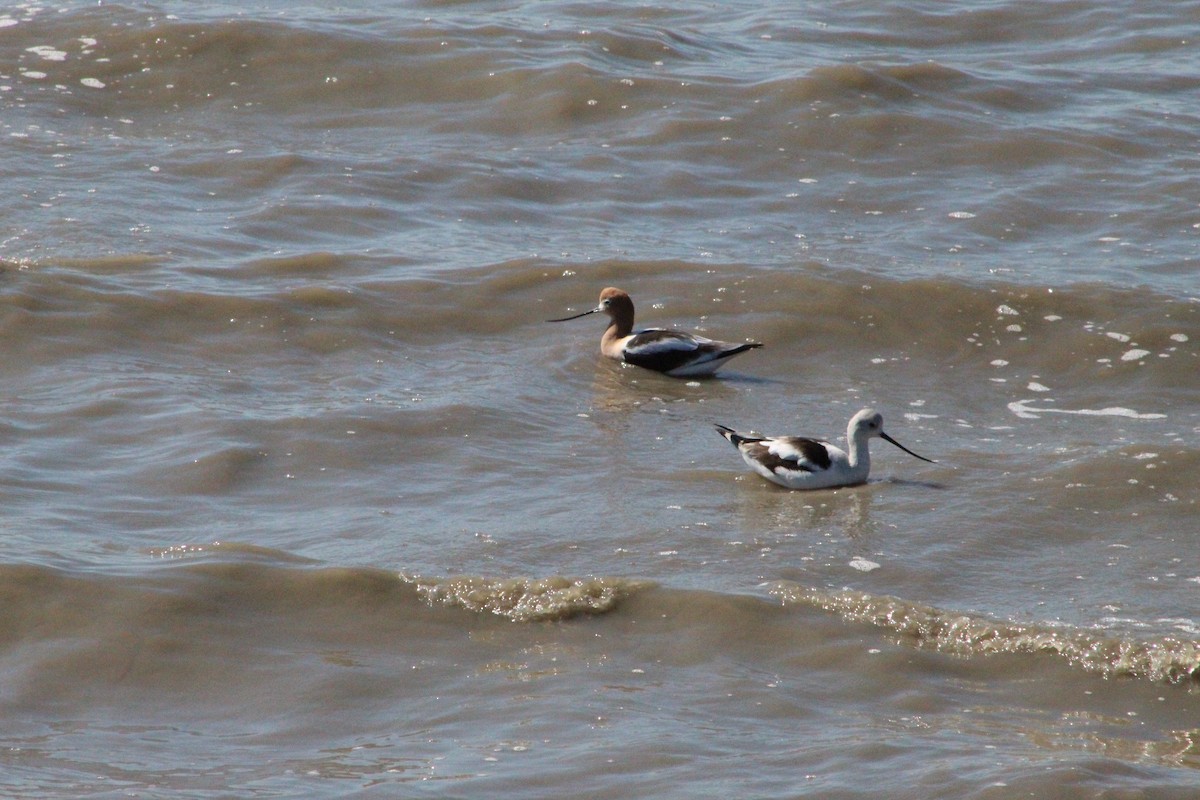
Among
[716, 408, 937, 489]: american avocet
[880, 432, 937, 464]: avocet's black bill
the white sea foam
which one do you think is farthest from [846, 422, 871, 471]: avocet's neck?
the white sea foam

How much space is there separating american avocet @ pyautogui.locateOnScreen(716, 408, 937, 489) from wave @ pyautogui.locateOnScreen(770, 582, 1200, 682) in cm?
145

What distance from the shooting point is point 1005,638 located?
6.43 metres

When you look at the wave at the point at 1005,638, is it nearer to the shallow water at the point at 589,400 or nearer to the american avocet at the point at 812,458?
the shallow water at the point at 589,400

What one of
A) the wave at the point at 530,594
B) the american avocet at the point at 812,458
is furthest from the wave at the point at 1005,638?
the american avocet at the point at 812,458

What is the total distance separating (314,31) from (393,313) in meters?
6.35

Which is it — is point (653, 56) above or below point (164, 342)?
above

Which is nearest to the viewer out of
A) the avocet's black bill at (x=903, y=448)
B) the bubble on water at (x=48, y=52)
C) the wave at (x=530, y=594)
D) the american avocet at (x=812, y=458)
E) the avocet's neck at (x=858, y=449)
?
the wave at (x=530, y=594)

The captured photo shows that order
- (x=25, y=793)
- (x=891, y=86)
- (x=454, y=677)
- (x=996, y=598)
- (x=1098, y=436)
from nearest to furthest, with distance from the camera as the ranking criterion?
(x=25, y=793) → (x=454, y=677) → (x=996, y=598) → (x=1098, y=436) → (x=891, y=86)

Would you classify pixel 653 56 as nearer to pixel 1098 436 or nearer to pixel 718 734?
pixel 1098 436

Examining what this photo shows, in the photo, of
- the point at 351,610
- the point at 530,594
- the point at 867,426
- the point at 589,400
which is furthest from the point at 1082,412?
the point at 351,610

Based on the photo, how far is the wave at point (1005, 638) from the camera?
6.22m

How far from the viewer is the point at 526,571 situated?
276 inches

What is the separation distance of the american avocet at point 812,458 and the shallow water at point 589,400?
7.2 inches

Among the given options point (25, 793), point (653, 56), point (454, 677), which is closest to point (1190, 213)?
point (653, 56)
